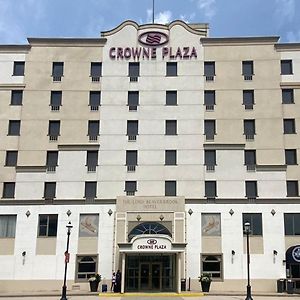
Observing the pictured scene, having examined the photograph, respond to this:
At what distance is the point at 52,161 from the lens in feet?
154

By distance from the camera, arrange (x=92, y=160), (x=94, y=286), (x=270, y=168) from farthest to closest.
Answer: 1. (x=92, y=160)
2. (x=270, y=168)
3. (x=94, y=286)

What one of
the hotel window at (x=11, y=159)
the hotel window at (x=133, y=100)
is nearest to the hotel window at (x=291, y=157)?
the hotel window at (x=133, y=100)

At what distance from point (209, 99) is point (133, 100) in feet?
26.2

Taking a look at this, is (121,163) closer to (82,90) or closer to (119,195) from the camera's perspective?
(119,195)

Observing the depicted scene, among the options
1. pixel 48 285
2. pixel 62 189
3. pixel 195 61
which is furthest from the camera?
pixel 195 61

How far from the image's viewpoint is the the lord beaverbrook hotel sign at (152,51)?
1930 inches

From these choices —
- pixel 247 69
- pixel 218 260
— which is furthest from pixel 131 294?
pixel 247 69

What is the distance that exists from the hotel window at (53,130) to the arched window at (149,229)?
12573 millimetres

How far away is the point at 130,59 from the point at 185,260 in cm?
2165

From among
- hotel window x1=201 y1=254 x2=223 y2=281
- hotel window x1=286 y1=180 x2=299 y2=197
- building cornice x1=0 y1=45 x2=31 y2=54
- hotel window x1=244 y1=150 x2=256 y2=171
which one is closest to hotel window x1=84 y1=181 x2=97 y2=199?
hotel window x1=201 y1=254 x2=223 y2=281

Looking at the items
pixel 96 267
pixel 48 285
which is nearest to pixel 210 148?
pixel 96 267

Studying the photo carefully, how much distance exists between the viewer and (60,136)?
47.2 metres

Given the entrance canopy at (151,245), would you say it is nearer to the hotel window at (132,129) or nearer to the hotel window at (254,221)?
the hotel window at (254,221)

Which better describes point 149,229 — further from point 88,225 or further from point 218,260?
point 218,260
